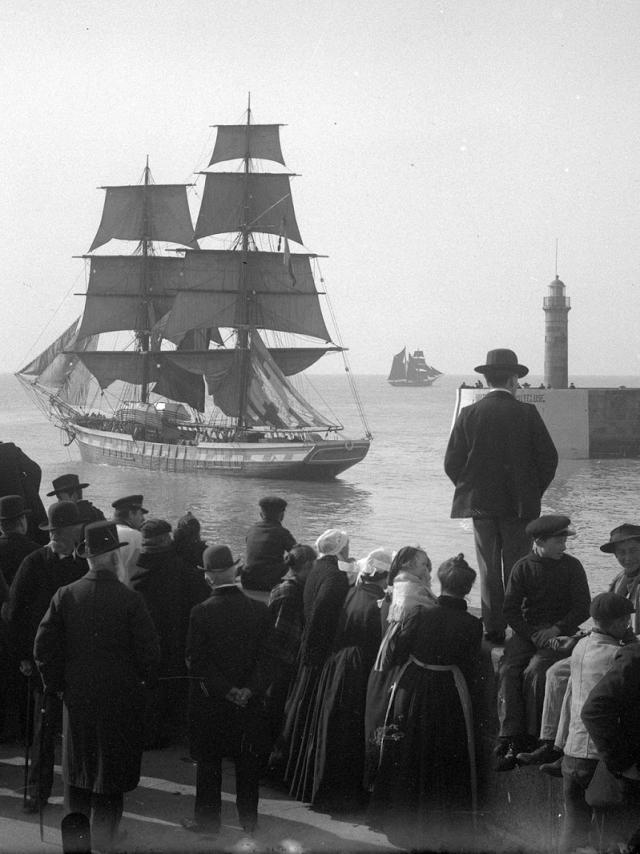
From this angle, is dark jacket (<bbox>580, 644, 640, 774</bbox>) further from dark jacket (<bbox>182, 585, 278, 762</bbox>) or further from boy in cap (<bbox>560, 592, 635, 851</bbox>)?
dark jacket (<bbox>182, 585, 278, 762</bbox>)

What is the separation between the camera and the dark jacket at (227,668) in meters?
4.87

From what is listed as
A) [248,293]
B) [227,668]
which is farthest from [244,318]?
[227,668]

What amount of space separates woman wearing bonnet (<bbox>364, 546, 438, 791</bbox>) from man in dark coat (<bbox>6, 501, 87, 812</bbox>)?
153cm

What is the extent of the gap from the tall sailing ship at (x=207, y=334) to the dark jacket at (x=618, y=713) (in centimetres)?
5210

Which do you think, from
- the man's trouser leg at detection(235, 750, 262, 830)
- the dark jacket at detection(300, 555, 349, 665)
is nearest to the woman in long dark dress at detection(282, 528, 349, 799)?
the dark jacket at detection(300, 555, 349, 665)

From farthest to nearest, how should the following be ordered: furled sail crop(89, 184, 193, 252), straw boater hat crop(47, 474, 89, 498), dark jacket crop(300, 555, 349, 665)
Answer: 1. furled sail crop(89, 184, 193, 252)
2. straw boater hat crop(47, 474, 89, 498)
3. dark jacket crop(300, 555, 349, 665)

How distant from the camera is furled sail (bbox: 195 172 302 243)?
2478 inches

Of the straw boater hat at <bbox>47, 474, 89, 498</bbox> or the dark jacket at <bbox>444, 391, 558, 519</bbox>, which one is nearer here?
the dark jacket at <bbox>444, 391, 558, 519</bbox>

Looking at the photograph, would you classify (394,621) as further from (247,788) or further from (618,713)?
(618,713)

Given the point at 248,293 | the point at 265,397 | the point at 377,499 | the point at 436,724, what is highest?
the point at 248,293

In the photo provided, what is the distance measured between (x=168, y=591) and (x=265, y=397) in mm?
54150

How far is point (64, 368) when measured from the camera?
217 ft

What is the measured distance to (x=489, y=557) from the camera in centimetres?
557

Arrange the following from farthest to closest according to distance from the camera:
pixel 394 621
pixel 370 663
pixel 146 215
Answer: pixel 146 215 < pixel 370 663 < pixel 394 621
